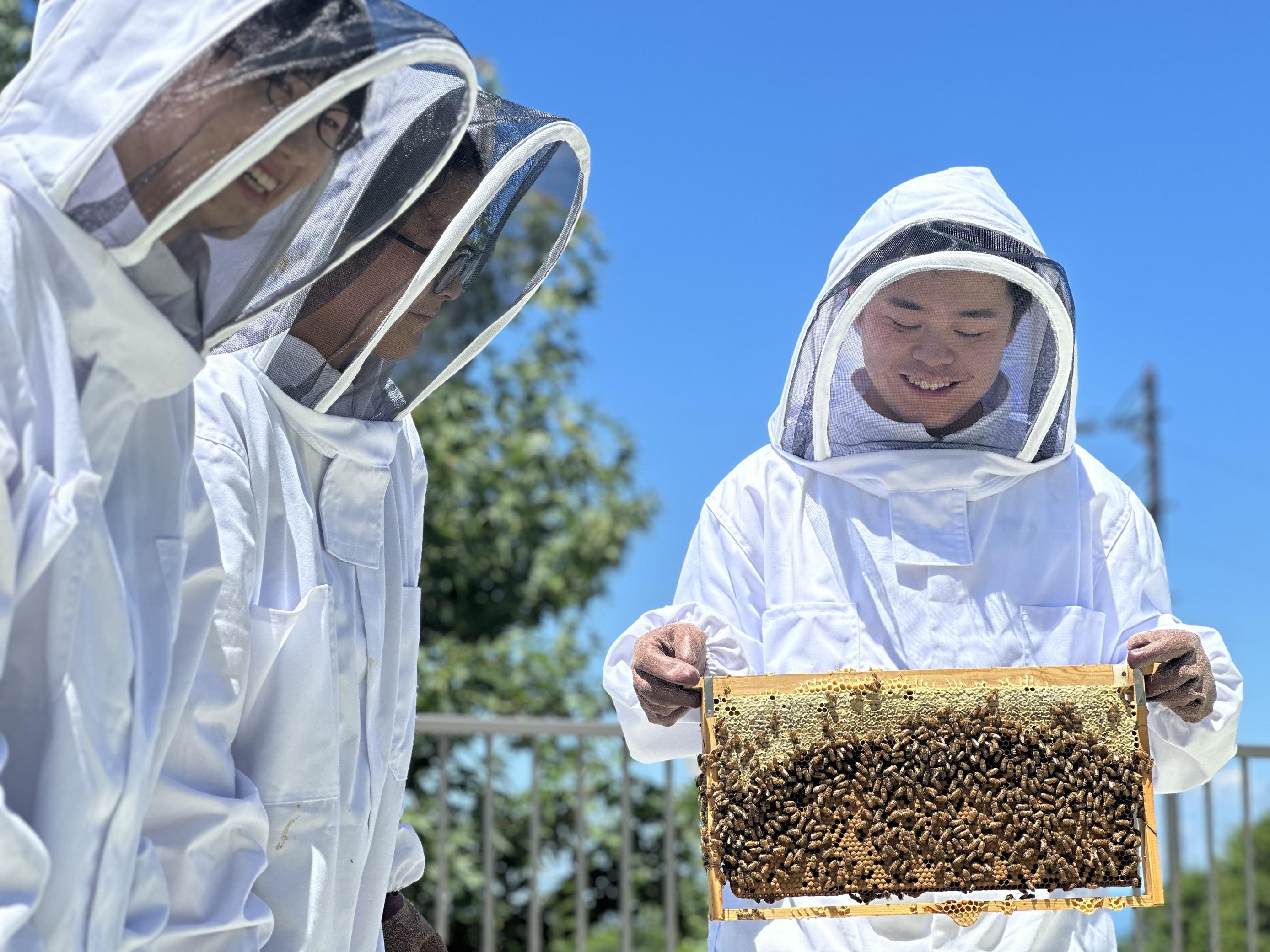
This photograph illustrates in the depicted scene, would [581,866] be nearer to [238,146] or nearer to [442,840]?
[442,840]

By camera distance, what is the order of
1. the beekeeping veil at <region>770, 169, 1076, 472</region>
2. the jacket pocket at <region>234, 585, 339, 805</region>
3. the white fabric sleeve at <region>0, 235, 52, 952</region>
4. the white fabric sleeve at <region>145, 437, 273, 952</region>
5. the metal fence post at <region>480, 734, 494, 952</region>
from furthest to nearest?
the metal fence post at <region>480, 734, 494, 952</region>
the beekeeping veil at <region>770, 169, 1076, 472</region>
the jacket pocket at <region>234, 585, 339, 805</region>
the white fabric sleeve at <region>145, 437, 273, 952</region>
the white fabric sleeve at <region>0, 235, 52, 952</region>

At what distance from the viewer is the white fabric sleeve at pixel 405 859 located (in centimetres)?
287

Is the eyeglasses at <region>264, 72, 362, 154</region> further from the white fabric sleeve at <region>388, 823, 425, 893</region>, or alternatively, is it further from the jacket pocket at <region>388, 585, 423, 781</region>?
the white fabric sleeve at <region>388, 823, 425, 893</region>

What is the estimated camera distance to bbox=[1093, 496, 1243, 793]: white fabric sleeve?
10.4 ft

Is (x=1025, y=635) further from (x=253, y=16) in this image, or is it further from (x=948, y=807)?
(x=253, y=16)

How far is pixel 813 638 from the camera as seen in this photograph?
3.24 m

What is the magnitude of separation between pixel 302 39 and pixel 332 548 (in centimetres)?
103

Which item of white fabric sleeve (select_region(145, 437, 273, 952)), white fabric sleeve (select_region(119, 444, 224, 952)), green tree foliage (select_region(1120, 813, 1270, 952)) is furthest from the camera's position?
green tree foliage (select_region(1120, 813, 1270, 952))

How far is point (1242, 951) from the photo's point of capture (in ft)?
69.5

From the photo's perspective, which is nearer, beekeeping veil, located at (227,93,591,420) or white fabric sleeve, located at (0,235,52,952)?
white fabric sleeve, located at (0,235,52,952)

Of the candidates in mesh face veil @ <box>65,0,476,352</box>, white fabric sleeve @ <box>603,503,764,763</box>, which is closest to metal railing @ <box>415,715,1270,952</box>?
white fabric sleeve @ <box>603,503,764,763</box>

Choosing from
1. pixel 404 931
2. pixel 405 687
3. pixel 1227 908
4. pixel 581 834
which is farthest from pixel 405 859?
pixel 1227 908

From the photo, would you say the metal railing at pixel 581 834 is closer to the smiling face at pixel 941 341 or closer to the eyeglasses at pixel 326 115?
the smiling face at pixel 941 341

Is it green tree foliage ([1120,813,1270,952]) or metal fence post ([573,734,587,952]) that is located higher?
metal fence post ([573,734,587,952])
